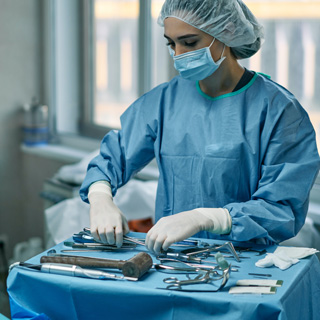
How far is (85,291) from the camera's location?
1.12m

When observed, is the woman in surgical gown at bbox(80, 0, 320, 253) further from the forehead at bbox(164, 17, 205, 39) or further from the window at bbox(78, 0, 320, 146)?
the window at bbox(78, 0, 320, 146)

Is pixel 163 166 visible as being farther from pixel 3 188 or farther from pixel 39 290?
pixel 3 188

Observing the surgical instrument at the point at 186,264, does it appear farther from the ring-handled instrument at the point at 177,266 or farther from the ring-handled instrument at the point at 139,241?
the ring-handled instrument at the point at 139,241

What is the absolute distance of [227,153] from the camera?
1465 millimetres

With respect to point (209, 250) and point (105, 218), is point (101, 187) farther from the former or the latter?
point (209, 250)

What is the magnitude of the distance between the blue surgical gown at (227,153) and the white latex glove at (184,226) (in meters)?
0.03

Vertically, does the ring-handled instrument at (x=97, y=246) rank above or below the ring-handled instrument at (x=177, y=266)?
below

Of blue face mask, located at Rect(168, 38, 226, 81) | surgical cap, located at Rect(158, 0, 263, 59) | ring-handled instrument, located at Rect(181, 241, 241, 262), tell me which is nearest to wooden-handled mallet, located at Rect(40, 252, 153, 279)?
ring-handled instrument, located at Rect(181, 241, 241, 262)

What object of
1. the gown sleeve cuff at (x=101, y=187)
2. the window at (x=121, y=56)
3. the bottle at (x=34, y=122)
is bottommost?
the bottle at (x=34, y=122)

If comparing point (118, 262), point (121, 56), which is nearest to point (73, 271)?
point (118, 262)

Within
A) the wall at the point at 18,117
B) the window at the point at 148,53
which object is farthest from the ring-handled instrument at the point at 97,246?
A: the wall at the point at 18,117

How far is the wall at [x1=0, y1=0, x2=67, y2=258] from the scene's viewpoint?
3.03 m

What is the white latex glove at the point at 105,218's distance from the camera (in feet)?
4.35

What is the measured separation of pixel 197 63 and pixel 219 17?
14cm
